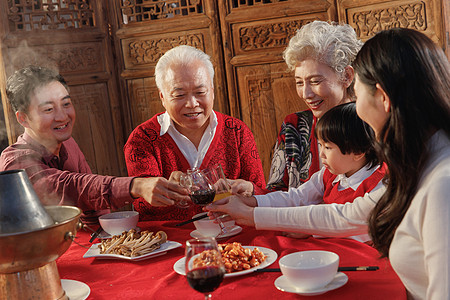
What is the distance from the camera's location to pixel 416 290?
130cm

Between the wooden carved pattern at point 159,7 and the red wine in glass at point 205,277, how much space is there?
2.71m

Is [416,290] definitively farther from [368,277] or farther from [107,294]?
[107,294]

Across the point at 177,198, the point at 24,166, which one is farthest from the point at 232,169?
the point at 24,166

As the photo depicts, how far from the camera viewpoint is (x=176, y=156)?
262 centimetres

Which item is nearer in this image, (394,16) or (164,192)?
(164,192)

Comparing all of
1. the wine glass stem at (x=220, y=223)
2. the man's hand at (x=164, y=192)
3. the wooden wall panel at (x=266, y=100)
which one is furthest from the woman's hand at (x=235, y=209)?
the wooden wall panel at (x=266, y=100)

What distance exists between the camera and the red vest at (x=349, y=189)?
6.39 ft

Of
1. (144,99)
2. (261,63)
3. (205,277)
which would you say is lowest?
(205,277)

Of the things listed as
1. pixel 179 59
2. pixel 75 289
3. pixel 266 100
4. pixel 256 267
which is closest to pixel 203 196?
pixel 256 267

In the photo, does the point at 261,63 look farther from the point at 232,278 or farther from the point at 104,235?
the point at 232,278

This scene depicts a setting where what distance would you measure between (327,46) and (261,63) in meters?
1.10

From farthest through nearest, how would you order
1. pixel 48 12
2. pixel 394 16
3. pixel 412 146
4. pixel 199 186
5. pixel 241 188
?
1. pixel 48 12
2. pixel 394 16
3. pixel 241 188
4. pixel 199 186
5. pixel 412 146

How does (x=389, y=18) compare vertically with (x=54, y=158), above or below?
above

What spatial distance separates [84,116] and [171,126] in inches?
51.5
